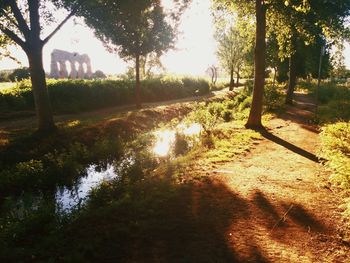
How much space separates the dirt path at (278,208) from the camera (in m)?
5.74

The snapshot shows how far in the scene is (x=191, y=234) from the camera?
6223mm

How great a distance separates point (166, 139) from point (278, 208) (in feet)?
32.0

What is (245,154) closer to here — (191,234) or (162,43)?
(191,234)

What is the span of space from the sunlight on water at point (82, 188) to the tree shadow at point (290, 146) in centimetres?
674

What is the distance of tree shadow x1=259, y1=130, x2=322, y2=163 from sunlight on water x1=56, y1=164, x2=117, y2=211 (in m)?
6.74

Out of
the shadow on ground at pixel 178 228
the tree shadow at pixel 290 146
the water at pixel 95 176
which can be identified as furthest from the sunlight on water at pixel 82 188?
the tree shadow at pixel 290 146

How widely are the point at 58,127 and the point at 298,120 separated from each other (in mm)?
13280

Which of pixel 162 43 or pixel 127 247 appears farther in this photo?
pixel 162 43

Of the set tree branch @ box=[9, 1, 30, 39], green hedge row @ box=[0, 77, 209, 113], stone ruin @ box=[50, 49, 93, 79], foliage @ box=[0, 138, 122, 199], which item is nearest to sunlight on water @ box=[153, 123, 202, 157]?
foliage @ box=[0, 138, 122, 199]

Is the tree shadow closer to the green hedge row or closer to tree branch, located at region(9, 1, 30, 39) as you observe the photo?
tree branch, located at region(9, 1, 30, 39)

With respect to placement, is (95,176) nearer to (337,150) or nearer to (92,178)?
(92,178)

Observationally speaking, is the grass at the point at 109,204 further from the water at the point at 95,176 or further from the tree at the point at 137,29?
the tree at the point at 137,29

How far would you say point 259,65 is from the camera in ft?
49.9

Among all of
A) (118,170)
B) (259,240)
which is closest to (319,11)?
(118,170)
